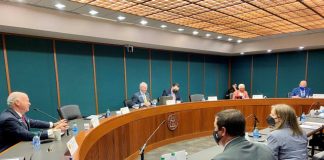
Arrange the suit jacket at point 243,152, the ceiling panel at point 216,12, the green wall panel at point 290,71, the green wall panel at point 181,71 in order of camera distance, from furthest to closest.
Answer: the green wall panel at point 290,71, the green wall panel at point 181,71, the ceiling panel at point 216,12, the suit jacket at point 243,152

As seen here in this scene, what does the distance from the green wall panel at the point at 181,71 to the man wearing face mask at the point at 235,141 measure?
605 centimetres

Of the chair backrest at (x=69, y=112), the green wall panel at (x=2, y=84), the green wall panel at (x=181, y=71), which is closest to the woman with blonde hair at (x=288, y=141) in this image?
the chair backrest at (x=69, y=112)

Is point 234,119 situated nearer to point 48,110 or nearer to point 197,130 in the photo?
point 197,130

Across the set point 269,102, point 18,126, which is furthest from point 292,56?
point 18,126

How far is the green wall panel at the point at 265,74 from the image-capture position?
8.25 m

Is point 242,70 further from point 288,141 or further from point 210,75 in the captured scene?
point 288,141

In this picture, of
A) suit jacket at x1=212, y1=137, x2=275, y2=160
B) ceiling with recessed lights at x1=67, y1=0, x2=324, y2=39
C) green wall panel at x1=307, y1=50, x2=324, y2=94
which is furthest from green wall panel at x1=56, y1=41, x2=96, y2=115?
green wall panel at x1=307, y1=50, x2=324, y2=94

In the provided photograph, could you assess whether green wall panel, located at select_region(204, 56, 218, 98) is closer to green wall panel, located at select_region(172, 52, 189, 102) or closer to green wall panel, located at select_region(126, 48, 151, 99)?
green wall panel, located at select_region(172, 52, 189, 102)

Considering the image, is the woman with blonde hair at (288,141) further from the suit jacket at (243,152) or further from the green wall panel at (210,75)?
the green wall panel at (210,75)

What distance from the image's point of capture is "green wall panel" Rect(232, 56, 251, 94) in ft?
29.5

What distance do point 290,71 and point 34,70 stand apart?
809 cm

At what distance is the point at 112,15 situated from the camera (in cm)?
427

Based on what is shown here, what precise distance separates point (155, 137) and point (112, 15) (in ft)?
8.45

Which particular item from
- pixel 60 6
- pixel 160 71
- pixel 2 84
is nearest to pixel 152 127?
pixel 60 6
